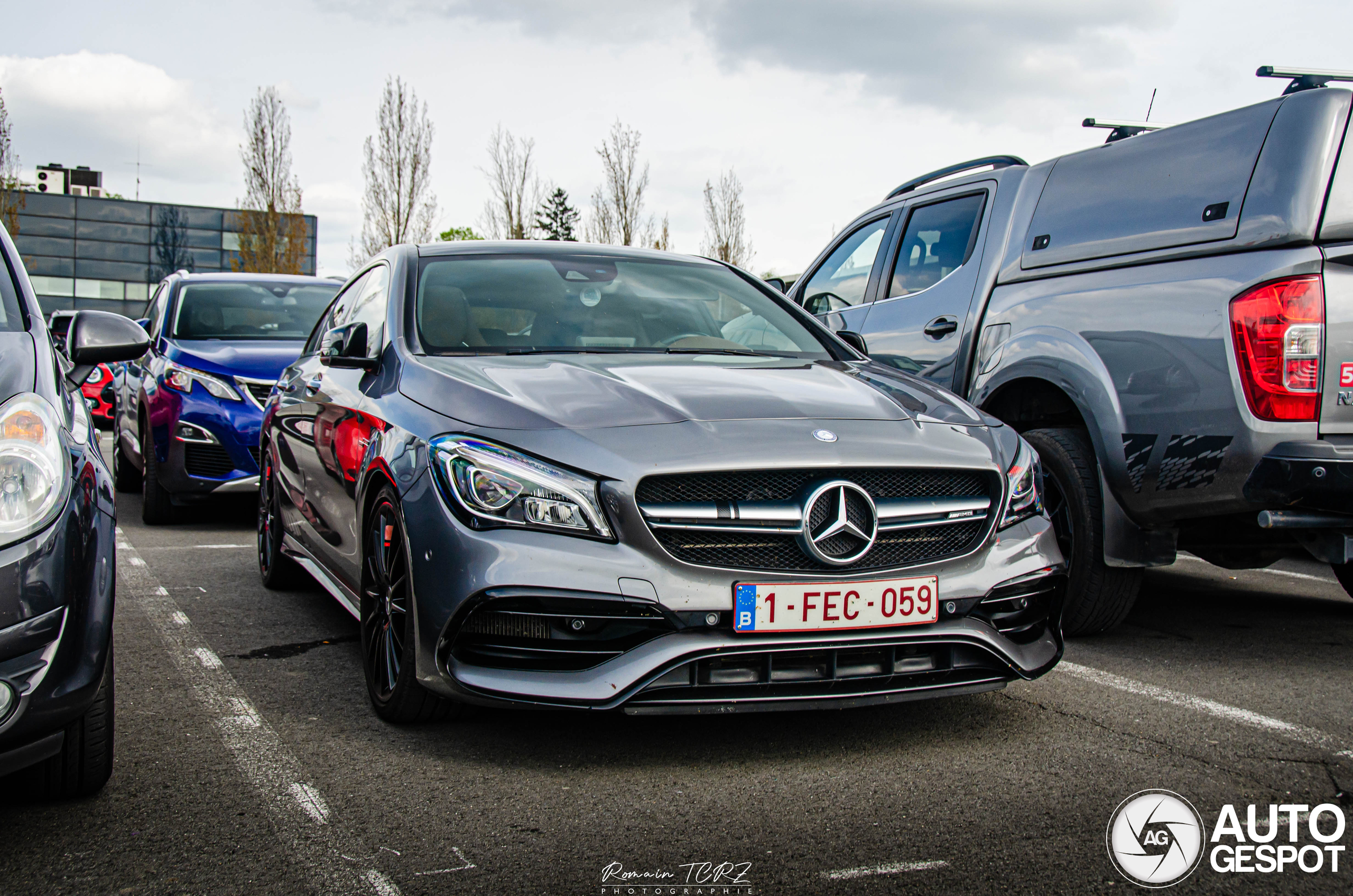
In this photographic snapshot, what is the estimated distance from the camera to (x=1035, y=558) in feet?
11.0

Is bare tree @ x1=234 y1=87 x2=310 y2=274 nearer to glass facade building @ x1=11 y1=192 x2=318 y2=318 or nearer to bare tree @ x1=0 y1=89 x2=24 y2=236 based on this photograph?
bare tree @ x1=0 y1=89 x2=24 y2=236

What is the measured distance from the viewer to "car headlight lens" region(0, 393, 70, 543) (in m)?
2.38

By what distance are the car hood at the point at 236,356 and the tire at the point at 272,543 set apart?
76.3 inches

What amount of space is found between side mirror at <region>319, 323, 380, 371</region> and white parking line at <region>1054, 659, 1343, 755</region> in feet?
8.69

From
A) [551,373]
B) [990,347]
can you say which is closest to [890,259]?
[990,347]

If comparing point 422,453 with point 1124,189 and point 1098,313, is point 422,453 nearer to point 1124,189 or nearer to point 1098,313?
point 1098,313

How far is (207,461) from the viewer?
749 centimetres

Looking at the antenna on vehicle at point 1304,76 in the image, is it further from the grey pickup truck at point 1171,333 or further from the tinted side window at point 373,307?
the tinted side window at point 373,307

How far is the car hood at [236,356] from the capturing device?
7.63 metres

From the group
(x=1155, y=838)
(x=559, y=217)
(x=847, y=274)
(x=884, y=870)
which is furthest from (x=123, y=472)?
(x=559, y=217)

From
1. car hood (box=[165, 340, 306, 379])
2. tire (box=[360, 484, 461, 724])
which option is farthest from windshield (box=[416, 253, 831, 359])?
car hood (box=[165, 340, 306, 379])

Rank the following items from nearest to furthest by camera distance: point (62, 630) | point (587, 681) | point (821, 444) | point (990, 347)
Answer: point (62, 630) → point (587, 681) → point (821, 444) → point (990, 347)

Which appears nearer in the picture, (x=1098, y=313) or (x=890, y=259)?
(x=1098, y=313)

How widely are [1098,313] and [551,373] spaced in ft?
6.98
